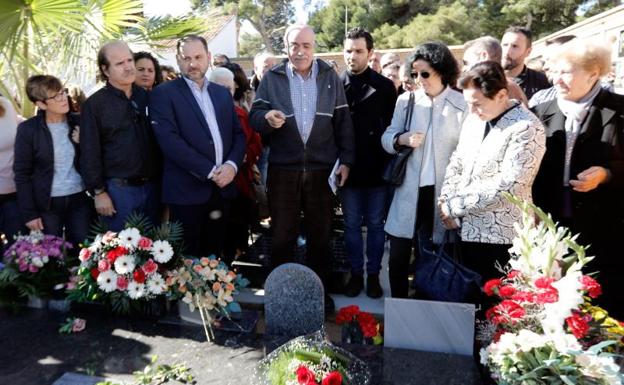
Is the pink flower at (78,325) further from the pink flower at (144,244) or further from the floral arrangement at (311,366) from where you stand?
the floral arrangement at (311,366)

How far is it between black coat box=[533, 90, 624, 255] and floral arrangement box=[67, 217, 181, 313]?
2.23 m

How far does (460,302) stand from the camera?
2590 mm

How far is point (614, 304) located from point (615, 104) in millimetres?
1217

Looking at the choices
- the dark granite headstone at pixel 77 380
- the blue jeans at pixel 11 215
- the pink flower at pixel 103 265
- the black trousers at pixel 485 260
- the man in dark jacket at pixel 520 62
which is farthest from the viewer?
the man in dark jacket at pixel 520 62

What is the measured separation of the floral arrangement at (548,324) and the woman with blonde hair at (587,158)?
0.74 m

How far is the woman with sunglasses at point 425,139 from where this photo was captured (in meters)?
2.99

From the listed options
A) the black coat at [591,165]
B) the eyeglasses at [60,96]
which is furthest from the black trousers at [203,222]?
the black coat at [591,165]

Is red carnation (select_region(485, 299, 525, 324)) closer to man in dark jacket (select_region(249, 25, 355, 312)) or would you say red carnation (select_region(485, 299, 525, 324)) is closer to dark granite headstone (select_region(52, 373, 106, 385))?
man in dark jacket (select_region(249, 25, 355, 312))

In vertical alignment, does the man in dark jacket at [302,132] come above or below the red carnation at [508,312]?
above

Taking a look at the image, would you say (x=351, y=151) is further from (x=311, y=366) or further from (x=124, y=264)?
(x=311, y=366)

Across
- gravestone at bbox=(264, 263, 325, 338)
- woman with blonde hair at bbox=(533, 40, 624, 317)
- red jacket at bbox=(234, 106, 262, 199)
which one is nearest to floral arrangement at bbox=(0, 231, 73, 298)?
red jacket at bbox=(234, 106, 262, 199)

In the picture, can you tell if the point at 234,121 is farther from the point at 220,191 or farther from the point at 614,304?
the point at 614,304

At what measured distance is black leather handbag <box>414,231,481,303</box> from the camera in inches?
101

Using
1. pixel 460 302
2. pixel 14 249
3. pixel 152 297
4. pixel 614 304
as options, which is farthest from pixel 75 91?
pixel 614 304
